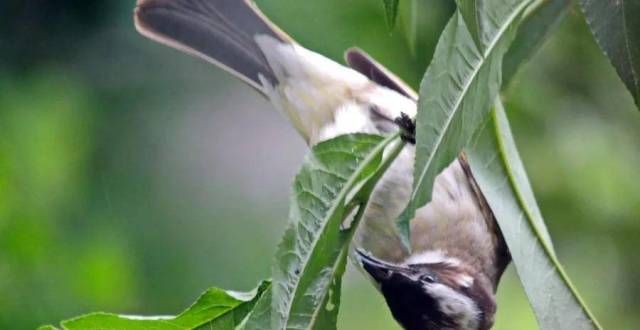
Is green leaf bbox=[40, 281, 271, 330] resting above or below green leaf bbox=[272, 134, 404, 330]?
below

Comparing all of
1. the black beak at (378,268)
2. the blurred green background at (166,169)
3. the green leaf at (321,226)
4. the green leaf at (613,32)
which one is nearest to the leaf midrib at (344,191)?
the green leaf at (321,226)

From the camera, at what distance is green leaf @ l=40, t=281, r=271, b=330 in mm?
411

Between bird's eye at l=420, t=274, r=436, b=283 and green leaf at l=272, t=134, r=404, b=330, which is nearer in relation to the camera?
green leaf at l=272, t=134, r=404, b=330

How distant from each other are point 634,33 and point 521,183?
116 millimetres

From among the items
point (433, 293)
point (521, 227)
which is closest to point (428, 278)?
point (433, 293)

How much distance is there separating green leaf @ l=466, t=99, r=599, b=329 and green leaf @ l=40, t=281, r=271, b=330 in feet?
0.38

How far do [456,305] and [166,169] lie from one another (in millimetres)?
321

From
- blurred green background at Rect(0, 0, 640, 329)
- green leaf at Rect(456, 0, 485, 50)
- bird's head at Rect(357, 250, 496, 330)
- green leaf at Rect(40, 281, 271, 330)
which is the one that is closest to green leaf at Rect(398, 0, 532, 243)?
green leaf at Rect(456, 0, 485, 50)

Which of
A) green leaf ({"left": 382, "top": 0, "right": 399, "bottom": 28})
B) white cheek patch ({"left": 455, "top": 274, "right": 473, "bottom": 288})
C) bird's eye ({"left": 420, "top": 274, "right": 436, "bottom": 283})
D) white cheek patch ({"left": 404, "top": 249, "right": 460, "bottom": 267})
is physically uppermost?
green leaf ({"left": 382, "top": 0, "right": 399, "bottom": 28})

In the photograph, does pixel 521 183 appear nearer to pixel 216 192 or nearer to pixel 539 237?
pixel 539 237

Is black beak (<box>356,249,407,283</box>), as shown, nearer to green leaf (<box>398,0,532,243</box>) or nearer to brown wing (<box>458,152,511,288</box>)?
brown wing (<box>458,152,511,288</box>)

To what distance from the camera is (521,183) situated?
43 cm

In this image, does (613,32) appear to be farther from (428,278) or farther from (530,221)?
(428,278)

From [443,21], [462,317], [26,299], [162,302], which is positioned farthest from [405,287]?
[26,299]
